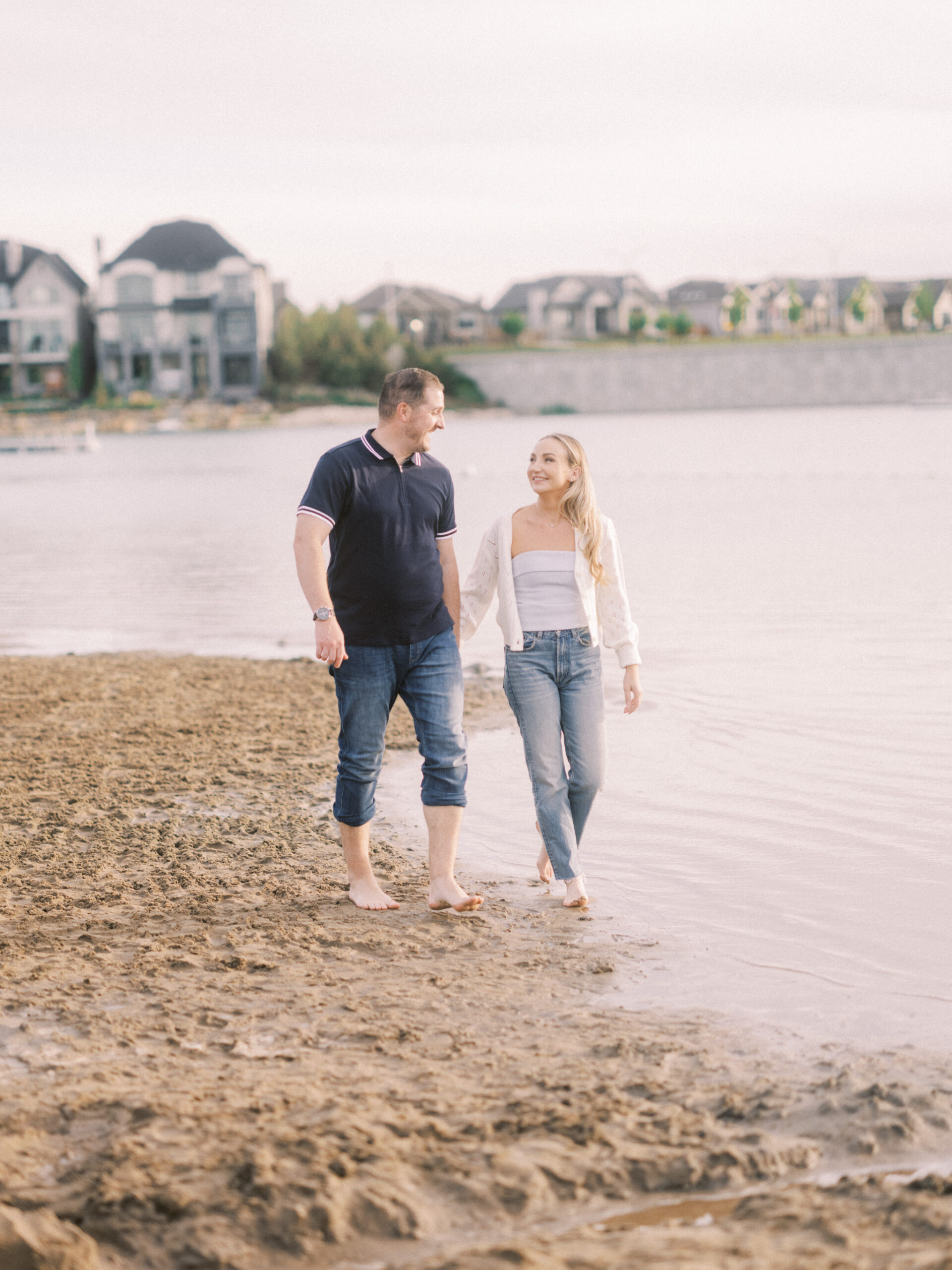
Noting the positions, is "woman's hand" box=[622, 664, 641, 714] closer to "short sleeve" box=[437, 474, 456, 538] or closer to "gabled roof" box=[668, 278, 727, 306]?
"short sleeve" box=[437, 474, 456, 538]

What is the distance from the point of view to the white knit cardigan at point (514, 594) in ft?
17.9

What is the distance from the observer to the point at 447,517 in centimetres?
546

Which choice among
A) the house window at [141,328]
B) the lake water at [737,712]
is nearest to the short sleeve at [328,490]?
the lake water at [737,712]

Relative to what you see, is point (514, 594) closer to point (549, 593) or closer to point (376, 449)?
point (549, 593)

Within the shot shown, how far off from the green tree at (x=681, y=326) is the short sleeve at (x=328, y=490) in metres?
132

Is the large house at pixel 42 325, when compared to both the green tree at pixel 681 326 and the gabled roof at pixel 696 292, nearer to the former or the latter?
the green tree at pixel 681 326

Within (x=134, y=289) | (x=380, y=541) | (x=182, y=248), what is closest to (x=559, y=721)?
(x=380, y=541)

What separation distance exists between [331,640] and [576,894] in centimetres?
151

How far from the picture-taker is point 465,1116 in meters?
3.63

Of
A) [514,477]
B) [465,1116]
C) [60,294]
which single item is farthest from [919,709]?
[60,294]

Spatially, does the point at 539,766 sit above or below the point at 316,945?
above

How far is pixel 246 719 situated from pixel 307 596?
4.34m

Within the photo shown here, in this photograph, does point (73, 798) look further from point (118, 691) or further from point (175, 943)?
point (118, 691)

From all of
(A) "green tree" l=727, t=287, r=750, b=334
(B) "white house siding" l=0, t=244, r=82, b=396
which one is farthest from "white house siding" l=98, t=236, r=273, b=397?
(A) "green tree" l=727, t=287, r=750, b=334
